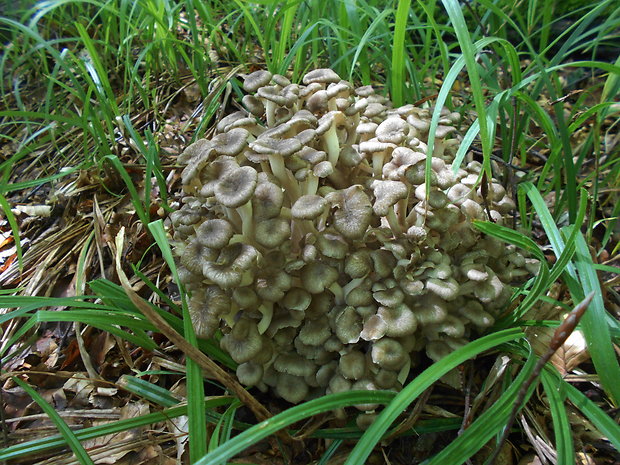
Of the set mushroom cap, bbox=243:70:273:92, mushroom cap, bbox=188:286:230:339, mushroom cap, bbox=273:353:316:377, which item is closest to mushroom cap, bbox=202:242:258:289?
mushroom cap, bbox=188:286:230:339

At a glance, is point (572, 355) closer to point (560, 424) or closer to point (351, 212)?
point (560, 424)

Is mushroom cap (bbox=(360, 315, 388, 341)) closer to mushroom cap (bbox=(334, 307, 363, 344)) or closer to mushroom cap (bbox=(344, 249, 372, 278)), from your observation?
mushroom cap (bbox=(334, 307, 363, 344))

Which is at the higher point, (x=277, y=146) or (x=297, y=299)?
(x=277, y=146)

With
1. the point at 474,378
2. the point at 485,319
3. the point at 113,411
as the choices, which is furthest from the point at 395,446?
the point at 113,411

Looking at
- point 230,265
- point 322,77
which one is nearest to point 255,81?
point 322,77

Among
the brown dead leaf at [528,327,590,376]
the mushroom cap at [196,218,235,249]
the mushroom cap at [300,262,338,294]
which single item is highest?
the mushroom cap at [196,218,235,249]

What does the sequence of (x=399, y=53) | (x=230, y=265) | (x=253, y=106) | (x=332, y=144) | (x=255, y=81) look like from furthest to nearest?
(x=399, y=53) < (x=253, y=106) < (x=255, y=81) < (x=332, y=144) < (x=230, y=265)

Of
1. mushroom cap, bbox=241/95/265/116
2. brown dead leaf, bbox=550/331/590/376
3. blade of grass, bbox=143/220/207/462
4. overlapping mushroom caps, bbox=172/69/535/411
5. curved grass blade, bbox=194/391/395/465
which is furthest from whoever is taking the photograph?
mushroom cap, bbox=241/95/265/116

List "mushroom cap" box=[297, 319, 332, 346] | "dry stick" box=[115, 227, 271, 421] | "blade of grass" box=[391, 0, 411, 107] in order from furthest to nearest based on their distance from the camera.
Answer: "blade of grass" box=[391, 0, 411, 107]
"mushroom cap" box=[297, 319, 332, 346]
"dry stick" box=[115, 227, 271, 421]
